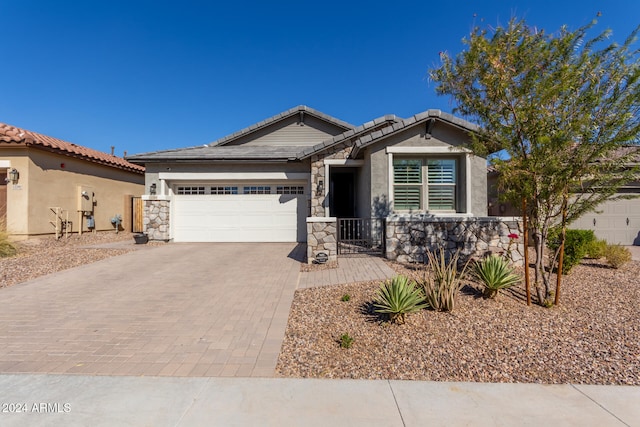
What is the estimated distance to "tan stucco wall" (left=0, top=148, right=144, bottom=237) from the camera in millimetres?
11500

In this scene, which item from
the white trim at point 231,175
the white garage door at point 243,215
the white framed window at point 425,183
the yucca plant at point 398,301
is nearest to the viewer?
the yucca plant at point 398,301

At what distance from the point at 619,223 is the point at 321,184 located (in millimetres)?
11721

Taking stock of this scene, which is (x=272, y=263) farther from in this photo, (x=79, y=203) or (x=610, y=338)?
(x=79, y=203)

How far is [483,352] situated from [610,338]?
1863 millimetres

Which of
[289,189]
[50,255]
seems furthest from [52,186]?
[289,189]

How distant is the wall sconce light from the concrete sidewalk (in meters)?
11.8

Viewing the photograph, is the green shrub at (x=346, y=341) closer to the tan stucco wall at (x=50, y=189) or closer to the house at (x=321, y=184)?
the house at (x=321, y=184)

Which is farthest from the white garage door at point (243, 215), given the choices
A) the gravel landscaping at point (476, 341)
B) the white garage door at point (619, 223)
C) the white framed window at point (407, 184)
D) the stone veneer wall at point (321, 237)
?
the white garage door at point (619, 223)

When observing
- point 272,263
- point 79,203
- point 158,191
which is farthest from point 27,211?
point 272,263

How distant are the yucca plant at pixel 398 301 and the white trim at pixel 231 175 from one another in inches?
340

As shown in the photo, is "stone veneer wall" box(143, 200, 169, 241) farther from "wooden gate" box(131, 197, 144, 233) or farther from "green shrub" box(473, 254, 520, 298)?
"green shrub" box(473, 254, 520, 298)

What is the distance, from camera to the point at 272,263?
872 centimetres

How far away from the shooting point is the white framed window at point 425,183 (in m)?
9.95

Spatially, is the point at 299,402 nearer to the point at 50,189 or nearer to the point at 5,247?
the point at 5,247
